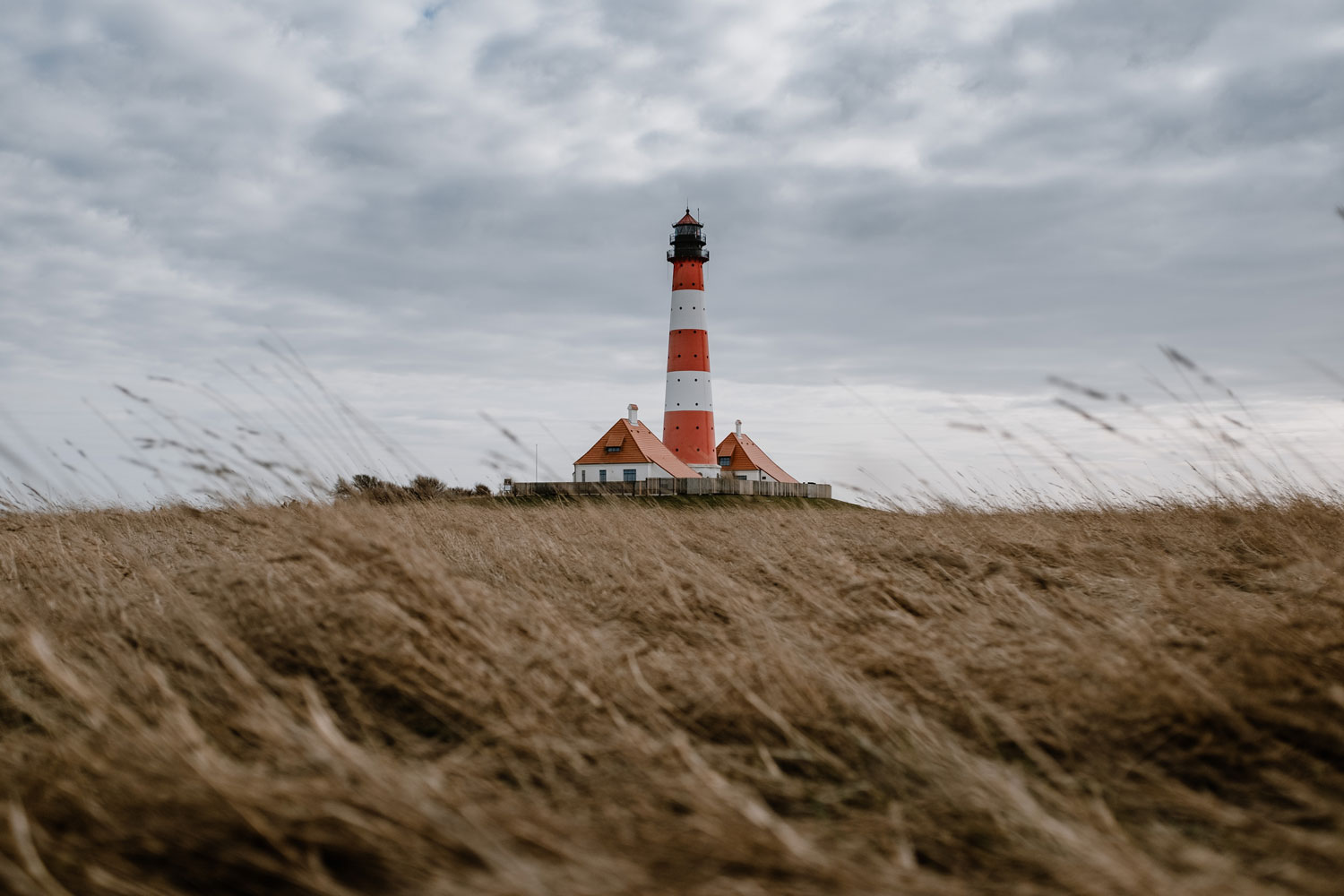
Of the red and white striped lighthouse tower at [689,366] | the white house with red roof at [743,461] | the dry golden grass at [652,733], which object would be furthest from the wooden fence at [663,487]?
the dry golden grass at [652,733]

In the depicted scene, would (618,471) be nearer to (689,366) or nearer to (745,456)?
(689,366)

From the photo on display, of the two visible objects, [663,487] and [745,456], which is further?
[745,456]

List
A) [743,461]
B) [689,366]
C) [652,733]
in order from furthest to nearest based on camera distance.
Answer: [743,461] → [689,366] → [652,733]

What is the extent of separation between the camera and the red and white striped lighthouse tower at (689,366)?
105 ft

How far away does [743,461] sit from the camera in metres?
38.7

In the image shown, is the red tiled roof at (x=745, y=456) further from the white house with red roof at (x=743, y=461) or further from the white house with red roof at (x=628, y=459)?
the white house with red roof at (x=628, y=459)

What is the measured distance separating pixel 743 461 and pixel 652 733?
1426 inches

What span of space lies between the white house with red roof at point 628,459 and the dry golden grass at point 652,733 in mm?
28201

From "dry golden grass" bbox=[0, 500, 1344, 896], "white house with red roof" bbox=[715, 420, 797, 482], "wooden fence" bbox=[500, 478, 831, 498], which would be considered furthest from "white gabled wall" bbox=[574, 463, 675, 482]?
"dry golden grass" bbox=[0, 500, 1344, 896]

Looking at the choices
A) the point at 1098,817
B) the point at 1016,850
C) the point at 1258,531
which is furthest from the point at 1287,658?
the point at 1258,531

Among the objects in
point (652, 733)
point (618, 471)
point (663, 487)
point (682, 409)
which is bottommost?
point (652, 733)

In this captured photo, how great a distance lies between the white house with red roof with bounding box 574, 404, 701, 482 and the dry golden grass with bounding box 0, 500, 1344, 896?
1110 inches

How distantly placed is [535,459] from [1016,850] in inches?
180

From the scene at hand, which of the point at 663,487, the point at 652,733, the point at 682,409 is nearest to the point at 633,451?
the point at 682,409
